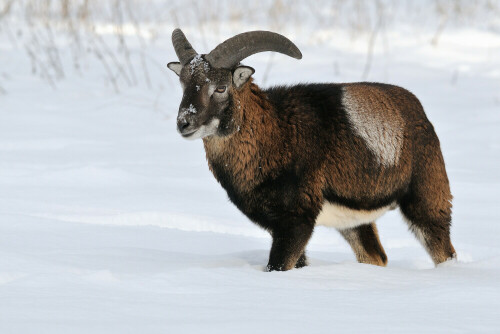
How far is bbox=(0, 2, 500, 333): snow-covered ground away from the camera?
346 cm

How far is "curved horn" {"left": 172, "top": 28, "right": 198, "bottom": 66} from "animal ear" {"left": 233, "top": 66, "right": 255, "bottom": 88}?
31 centimetres

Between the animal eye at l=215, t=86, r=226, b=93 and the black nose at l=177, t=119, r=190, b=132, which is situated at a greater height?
the animal eye at l=215, t=86, r=226, b=93

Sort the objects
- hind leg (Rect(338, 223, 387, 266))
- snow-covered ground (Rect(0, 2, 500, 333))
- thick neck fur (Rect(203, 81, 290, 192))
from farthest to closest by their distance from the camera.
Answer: hind leg (Rect(338, 223, 387, 266)), thick neck fur (Rect(203, 81, 290, 192)), snow-covered ground (Rect(0, 2, 500, 333))

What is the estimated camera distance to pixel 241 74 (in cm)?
494

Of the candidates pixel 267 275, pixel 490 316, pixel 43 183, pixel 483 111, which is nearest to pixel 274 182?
pixel 267 275

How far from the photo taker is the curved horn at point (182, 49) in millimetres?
5078

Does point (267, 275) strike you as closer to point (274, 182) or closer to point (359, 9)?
point (274, 182)

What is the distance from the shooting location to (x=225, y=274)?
4.08 m

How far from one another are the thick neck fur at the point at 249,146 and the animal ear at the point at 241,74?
0.05 m

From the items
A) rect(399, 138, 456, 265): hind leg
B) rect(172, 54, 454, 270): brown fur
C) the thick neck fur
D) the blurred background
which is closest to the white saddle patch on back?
rect(172, 54, 454, 270): brown fur

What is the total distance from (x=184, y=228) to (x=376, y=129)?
6.11ft

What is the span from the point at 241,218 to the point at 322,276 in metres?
2.48

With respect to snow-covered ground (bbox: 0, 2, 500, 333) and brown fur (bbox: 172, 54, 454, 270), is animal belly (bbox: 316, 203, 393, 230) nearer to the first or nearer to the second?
brown fur (bbox: 172, 54, 454, 270)

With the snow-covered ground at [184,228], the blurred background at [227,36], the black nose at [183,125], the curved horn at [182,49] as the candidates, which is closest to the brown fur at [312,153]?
the black nose at [183,125]
